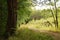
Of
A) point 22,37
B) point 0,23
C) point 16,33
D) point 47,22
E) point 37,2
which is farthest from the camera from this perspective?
point 47,22

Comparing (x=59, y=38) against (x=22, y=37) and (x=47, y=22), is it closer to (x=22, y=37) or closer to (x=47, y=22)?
(x=22, y=37)

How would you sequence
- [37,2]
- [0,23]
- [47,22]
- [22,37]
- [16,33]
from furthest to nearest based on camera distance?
[47,22] < [37,2] < [0,23] < [16,33] < [22,37]

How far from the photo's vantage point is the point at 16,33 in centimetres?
877

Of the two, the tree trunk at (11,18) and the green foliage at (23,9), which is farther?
the green foliage at (23,9)

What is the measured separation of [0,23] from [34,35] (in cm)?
233

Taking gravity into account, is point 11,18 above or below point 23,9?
below

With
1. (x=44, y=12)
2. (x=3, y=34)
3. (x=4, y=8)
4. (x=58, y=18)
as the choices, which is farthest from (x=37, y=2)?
(x=3, y=34)

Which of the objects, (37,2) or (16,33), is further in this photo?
(37,2)

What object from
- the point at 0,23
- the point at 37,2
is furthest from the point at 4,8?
the point at 37,2

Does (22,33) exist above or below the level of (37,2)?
below

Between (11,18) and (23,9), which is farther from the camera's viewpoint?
(23,9)

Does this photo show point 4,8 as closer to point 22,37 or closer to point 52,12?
point 22,37

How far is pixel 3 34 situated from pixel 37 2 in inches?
254

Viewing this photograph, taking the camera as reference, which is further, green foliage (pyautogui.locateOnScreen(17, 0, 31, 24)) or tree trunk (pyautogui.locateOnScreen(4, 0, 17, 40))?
green foliage (pyautogui.locateOnScreen(17, 0, 31, 24))
